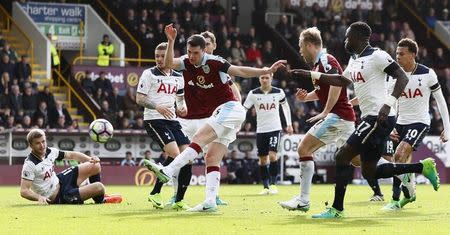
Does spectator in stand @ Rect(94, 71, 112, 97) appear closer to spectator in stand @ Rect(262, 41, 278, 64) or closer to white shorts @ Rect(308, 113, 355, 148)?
spectator in stand @ Rect(262, 41, 278, 64)

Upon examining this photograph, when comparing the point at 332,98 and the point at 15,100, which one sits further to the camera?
the point at 15,100

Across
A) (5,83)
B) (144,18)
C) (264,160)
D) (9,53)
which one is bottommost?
(264,160)

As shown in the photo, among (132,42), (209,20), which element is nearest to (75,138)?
(132,42)

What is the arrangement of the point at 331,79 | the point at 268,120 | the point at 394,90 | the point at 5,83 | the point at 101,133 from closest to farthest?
the point at 394,90, the point at 331,79, the point at 101,133, the point at 268,120, the point at 5,83

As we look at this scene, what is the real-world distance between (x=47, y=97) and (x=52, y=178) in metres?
14.5

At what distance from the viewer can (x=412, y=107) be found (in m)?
15.9

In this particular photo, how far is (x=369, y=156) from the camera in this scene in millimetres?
12422

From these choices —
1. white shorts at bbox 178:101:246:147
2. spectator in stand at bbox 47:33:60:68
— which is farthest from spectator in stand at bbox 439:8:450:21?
white shorts at bbox 178:101:246:147

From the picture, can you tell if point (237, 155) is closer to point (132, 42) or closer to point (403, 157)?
point (132, 42)

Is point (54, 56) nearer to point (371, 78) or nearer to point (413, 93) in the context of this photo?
point (413, 93)

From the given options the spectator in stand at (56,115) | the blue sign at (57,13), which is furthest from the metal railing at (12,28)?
the spectator in stand at (56,115)

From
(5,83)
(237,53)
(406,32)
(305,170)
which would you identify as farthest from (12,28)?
(305,170)

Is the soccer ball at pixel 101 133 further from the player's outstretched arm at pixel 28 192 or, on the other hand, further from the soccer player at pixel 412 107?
the soccer player at pixel 412 107

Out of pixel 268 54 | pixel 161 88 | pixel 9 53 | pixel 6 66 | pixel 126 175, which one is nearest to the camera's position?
pixel 161 88
